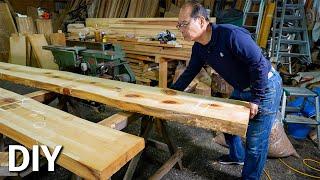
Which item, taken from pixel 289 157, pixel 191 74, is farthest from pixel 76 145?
pixel 289 157

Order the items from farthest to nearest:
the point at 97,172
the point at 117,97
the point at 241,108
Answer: the point at 117,97 < the point at 241,108 < the point at 97,172

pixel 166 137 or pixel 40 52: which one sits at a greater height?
pixel 40 52

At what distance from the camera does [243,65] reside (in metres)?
1.83

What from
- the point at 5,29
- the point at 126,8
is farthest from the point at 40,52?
the point at 126,8

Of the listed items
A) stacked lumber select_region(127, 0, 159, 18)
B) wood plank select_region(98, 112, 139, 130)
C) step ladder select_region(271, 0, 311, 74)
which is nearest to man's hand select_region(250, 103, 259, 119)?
wood plank select_region(98, 112, 139, 130)

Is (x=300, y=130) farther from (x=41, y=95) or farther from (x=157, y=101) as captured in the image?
(x=41, y=95)

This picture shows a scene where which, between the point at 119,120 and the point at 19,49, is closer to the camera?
the point at 119,120

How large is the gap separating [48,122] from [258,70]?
137 cm

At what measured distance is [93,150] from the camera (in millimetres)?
1098

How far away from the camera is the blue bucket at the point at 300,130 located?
3182mm

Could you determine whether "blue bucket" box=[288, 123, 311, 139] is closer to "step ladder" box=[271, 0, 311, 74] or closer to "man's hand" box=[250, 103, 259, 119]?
"step ladder" box=[271, 0, 311, 74]

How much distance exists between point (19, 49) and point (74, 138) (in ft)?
17.2

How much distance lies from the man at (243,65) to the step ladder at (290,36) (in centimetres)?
274

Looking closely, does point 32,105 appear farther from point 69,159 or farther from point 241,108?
point 241,108
